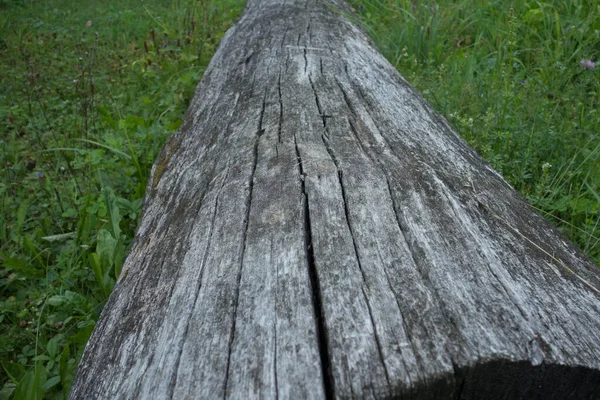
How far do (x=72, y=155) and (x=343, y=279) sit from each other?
3007 millimetres

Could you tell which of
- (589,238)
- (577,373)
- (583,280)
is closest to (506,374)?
(577,373)

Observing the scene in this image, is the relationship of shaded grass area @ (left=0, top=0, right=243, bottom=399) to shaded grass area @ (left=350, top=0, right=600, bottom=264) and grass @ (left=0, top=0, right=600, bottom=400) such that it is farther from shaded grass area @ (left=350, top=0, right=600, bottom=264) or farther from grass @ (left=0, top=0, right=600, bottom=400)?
shaded grass area @ (left=350, top=0, right=600, bottom=264)

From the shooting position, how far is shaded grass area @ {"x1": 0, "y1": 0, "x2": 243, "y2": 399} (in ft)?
7.48

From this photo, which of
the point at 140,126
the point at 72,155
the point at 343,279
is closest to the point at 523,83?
the point at 140,126

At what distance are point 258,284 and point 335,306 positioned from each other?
8.8 inches

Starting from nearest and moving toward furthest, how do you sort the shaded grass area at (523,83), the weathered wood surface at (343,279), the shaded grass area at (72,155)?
the weathered wood surface at (343,279)
the shaded grass area at (72,155)
the shaded grass area at (523,83)

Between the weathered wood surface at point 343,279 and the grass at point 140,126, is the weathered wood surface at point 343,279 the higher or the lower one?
the higher one

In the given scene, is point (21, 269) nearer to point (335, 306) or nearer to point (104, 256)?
point (104, 256)

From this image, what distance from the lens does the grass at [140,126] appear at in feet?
7.79

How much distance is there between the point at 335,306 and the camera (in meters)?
1.22

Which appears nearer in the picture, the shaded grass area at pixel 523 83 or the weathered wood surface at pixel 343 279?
the weathered wood surface at pixel 343 279

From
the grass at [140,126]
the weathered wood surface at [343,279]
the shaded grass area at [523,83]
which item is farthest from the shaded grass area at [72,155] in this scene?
the shaded grass area at [523,83]

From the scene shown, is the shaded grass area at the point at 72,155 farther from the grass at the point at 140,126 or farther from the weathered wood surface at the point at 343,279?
the weathered wood surface at the point at 343,279

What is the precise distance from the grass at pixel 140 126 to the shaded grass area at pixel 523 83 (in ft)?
0.04
